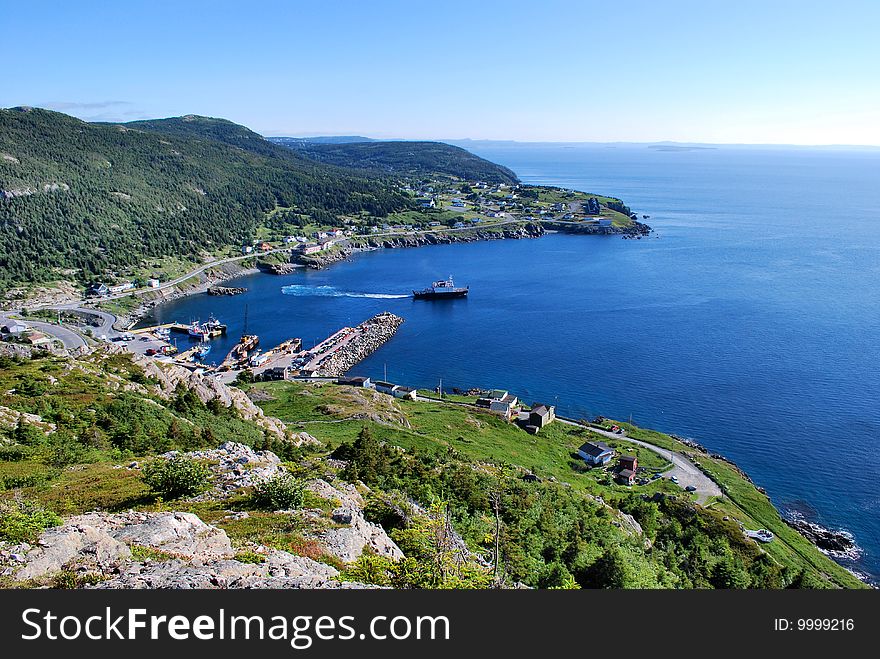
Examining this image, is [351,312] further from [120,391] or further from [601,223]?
[601,223]

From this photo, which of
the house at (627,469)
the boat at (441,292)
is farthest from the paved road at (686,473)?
the boat at (441,292)

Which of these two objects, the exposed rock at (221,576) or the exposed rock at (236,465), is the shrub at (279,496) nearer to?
the exposed rock at (236,465)

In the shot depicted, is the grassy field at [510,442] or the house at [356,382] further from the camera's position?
the house at [356,382]

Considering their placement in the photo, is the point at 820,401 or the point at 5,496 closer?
the point at 5,496

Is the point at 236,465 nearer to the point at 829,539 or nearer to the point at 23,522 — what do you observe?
the point at 23,522

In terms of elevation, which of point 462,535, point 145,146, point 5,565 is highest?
point 145,146

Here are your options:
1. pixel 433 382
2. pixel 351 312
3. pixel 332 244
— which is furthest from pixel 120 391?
pixel 332 244
